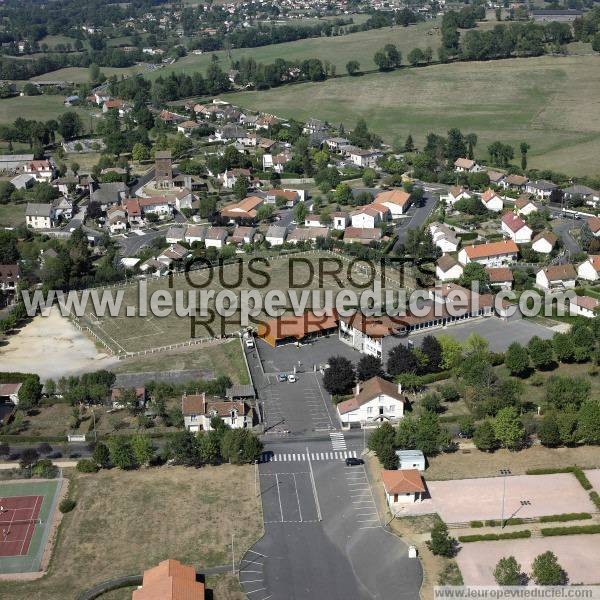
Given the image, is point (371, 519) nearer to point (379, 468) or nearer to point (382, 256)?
point (379, 468)

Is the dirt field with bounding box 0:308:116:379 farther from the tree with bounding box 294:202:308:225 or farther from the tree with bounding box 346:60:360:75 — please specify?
the tree with bounding box 346:60:360:75

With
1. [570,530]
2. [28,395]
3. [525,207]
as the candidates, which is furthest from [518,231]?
[28,395]

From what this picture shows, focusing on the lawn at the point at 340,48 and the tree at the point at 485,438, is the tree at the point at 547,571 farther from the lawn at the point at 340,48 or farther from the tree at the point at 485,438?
the lawn at the point at 340,48

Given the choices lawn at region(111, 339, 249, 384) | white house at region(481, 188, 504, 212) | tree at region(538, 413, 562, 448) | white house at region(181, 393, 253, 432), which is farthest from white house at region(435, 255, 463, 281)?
white house at region(181, 393, 253, 432)

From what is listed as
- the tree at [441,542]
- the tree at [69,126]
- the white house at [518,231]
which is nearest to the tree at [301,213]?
the white house at [518,231]

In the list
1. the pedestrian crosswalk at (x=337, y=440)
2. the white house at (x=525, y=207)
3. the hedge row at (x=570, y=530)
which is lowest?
the white house at (x=525, y=207)
